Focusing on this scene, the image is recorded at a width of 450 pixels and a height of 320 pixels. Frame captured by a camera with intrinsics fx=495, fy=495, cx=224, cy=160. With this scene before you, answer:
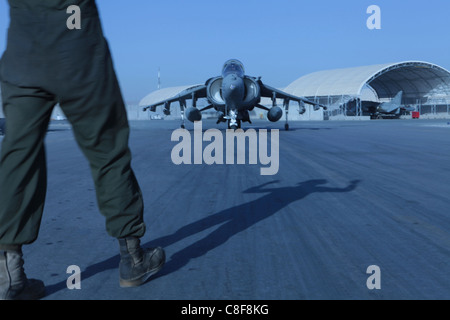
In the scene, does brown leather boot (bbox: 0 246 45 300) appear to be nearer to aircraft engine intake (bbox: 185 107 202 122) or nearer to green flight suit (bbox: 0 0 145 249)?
green flight suit (bbox: 0 0 145 249)

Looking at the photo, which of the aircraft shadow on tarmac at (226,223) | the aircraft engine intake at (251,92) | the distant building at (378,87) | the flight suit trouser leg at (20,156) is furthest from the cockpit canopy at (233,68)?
the distant building at (378,87)

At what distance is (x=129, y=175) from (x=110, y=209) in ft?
0.75

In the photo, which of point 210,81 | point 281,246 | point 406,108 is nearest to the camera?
point 281,246

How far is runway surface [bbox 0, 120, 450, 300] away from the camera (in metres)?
3.02

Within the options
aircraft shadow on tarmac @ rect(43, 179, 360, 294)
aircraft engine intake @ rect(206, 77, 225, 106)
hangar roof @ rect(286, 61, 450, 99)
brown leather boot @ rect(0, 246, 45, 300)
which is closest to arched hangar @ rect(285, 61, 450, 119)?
hangar roof @ rect(286, 61, 450, 99)

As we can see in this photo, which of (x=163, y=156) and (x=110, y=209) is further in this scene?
(x=163, y=156)

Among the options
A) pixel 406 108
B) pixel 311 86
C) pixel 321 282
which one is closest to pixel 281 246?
pixel 321 282

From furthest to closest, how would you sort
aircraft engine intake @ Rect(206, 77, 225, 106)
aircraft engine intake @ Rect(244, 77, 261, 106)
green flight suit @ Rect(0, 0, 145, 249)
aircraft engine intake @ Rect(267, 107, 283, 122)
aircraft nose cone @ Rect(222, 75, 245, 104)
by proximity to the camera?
aircraft engine intake @ Rect(267, 107, 283, 122), aircraft engine intake @ Rect(206, 77, 225, 106), aircraft engine intake @ Rect(244, 77, 261, 106), aircraft nose cone @ Rect(222, 75, 245, 104), green flight suit @ Rect(0, 0, 145, 249)

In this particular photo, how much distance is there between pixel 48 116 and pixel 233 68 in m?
21.4

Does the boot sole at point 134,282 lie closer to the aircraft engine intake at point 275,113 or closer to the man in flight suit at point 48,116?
the man in flight suit at point 48,116

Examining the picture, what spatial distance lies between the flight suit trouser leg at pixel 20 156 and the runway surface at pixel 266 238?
47cm
